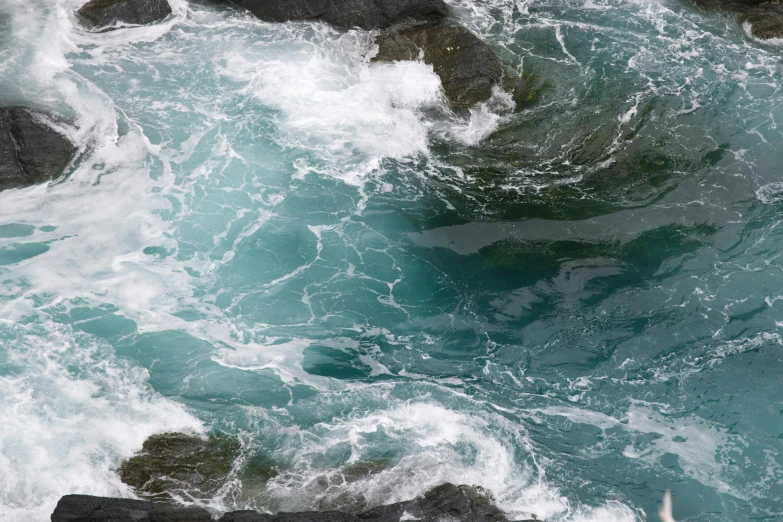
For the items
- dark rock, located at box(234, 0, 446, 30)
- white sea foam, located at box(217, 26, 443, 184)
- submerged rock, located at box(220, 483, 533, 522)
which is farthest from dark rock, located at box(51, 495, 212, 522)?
dark rock, located at box(234, 0, 446, 30)

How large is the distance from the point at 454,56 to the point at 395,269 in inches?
727

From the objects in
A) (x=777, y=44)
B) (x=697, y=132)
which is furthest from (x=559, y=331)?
(x=777, y=44)

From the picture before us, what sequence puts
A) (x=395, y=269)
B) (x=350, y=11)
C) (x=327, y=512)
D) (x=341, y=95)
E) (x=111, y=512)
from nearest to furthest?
(x=111, y=512) < (x=327, y=512) < (x=395, y=269) < (x=341, y=95) < (x=350, y=11)

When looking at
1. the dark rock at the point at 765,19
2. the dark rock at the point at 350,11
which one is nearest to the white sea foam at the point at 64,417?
the dark rock at the point at 350,11

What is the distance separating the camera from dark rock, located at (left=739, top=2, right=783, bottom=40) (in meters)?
57.1

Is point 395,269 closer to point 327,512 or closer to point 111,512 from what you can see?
point 327,512

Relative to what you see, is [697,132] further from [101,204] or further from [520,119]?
[101,204]

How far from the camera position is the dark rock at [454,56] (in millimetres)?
51406

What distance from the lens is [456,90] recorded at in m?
51.4

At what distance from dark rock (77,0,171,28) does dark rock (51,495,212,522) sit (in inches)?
1448

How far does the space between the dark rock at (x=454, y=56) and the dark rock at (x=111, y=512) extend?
32.1 metres

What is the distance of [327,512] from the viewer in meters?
32.0

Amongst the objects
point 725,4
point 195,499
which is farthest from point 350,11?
point 195,499

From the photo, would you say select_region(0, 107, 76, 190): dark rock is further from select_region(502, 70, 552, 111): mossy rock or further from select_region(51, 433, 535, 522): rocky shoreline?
select_region(502, 70, 552, 111): mossy rock
